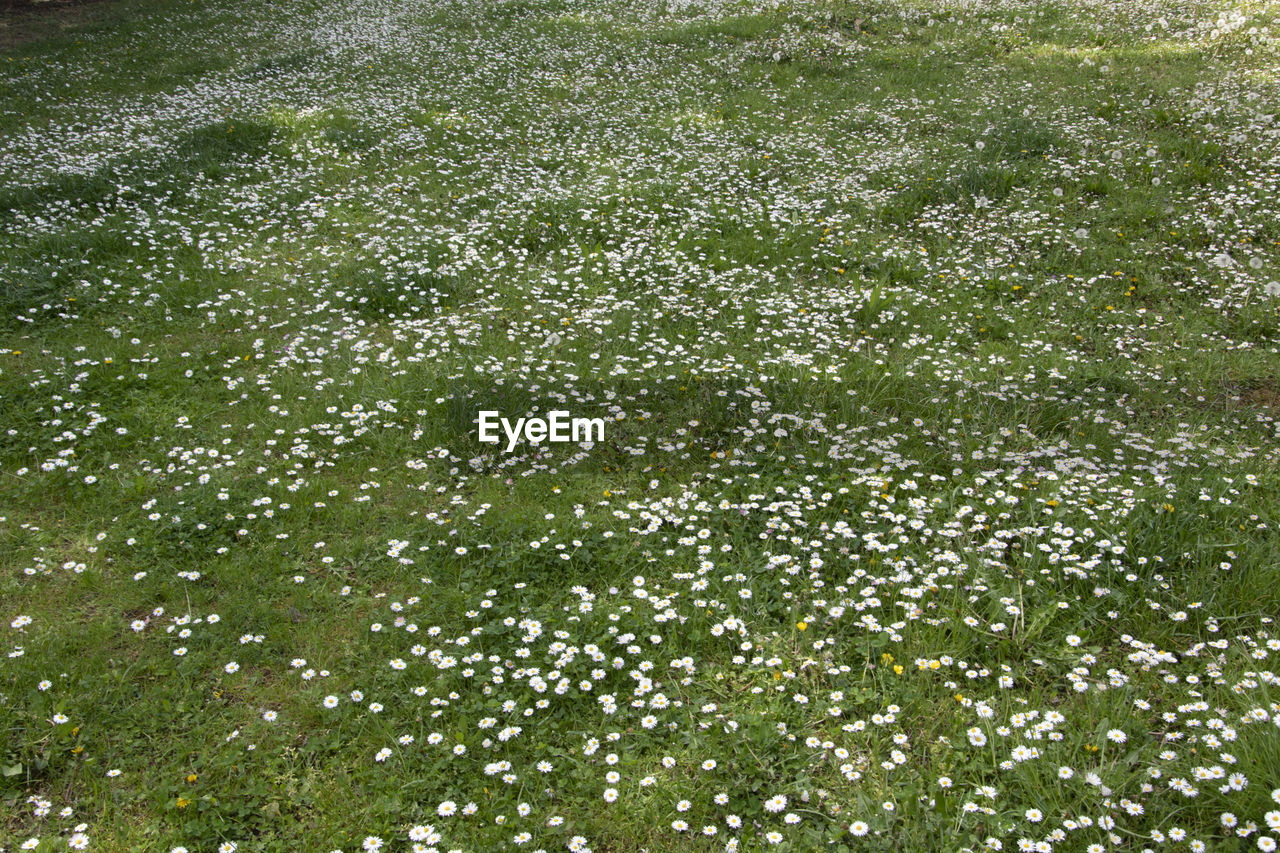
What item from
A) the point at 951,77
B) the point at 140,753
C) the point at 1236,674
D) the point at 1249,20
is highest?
the point at 1249,20

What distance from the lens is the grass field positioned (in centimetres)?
344

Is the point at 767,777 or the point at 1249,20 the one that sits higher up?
the point at 1249,20

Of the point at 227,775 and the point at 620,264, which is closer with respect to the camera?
the point at 227,775

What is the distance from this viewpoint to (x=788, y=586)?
15.0 ft

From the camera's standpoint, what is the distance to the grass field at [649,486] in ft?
11.3

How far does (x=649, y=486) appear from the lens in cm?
552

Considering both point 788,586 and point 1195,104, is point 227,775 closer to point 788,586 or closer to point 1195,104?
point 788,586

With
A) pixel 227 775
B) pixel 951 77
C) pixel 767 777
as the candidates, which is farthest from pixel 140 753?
pixel 951 77

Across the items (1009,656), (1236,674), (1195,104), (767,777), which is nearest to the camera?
(767,777)

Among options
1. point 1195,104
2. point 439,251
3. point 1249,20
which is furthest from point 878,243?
point 1249,20

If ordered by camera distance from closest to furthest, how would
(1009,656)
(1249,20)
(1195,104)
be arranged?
1. (1009,656)
2. (1195,104)
3. (1249,20)

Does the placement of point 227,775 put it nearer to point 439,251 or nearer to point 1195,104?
point 439,251

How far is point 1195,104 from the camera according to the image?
1162 centimetres

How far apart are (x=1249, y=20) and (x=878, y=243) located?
11336 millimetres
